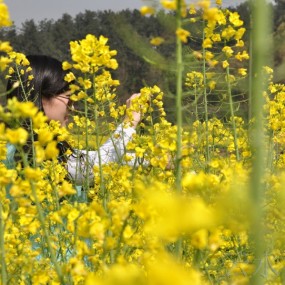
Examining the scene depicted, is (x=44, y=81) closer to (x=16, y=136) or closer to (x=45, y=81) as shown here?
(x=45, y=81)

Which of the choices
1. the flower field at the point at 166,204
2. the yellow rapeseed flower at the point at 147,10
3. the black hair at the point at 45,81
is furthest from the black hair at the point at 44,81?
the yellow rapeseed flower at the point at 147,10

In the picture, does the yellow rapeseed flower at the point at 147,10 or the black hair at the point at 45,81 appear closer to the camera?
the yellow rapeseed flower at the point at 147,10

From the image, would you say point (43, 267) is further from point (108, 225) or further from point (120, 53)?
point (120, 53)

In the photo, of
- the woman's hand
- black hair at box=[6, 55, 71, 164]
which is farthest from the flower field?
black hair at box=[6, 55, 71, 164]

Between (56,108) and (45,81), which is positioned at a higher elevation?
(45,81)

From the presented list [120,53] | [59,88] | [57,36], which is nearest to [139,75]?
[120,53]

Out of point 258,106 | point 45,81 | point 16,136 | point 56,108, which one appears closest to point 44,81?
point 45,81

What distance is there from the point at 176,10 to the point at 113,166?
5.84ft

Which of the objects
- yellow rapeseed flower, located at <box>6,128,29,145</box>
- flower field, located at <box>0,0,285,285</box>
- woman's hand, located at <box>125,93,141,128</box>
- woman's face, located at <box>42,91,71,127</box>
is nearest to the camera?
flower field, located at <box>0,0,285,285</box>

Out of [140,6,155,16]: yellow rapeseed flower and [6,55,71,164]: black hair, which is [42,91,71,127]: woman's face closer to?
[6,55,71,164]: black hair

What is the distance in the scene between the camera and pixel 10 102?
3.70 feet

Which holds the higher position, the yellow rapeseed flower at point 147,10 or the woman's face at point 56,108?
the yellow rapeseed flower at point 147,10

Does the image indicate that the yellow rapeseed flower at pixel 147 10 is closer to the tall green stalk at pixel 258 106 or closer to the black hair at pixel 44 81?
the tall green stalk at pixel 258 106

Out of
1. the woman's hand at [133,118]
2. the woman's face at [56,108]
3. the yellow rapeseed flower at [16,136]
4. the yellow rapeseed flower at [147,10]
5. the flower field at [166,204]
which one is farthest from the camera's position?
the woman's face at [56,108]
